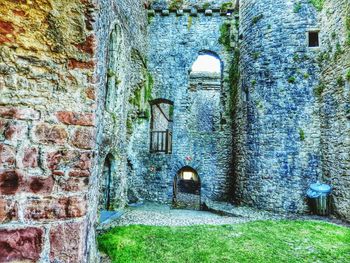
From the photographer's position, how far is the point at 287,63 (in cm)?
852

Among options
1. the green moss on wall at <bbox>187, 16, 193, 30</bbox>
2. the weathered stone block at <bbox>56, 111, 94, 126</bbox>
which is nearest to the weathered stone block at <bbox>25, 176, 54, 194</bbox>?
the weathered stone block at <bbox>56, 111, 94, 126</bbox>

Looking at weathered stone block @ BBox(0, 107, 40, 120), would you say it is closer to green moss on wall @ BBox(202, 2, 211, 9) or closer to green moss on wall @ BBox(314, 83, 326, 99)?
green moss on wall @ BBox(314, 83, 326, 99)

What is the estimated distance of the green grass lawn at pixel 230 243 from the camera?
4.00 meters

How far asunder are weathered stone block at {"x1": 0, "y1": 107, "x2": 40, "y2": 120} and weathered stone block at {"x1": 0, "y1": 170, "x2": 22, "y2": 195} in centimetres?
35

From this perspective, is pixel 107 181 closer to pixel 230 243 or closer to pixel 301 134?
pixel 230 243

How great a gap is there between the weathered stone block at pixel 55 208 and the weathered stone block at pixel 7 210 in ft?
0.22

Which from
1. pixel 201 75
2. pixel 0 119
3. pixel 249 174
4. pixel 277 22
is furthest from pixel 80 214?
Result: pixel 201 75

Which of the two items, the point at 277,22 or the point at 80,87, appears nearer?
the point at 80,87

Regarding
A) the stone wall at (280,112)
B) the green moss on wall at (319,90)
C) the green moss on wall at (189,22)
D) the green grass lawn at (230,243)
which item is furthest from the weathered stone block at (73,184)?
the green moss on wall at (189,22)

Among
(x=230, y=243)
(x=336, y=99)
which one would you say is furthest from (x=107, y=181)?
(x=336, y=99)

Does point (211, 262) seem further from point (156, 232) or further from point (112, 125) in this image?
point (112, 125)

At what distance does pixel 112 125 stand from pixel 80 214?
5823 mm

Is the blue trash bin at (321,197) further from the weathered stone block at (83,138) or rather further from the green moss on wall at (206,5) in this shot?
the green moss on wall at (206,5)

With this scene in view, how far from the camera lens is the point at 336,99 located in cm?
726
